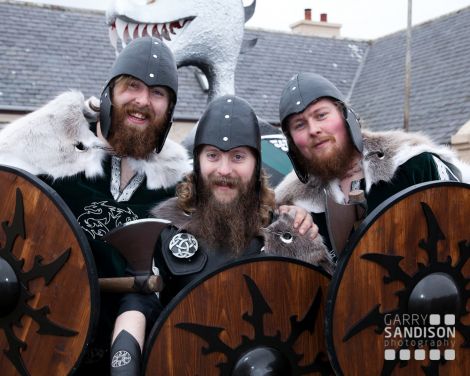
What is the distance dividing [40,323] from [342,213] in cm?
94

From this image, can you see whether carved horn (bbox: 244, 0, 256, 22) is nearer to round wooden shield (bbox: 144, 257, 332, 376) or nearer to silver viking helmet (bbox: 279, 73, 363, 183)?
silver viking helmet (bbox: 279, 73, 363, 183)

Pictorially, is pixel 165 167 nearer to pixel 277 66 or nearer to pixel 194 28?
pixel 194 28

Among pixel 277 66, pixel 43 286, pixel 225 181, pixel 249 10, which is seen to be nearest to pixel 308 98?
pixel 225 181

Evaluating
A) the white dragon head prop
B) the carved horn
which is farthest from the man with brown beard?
the carved horn

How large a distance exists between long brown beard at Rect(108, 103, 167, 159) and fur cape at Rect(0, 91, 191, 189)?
57mm

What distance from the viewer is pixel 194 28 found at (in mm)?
4480

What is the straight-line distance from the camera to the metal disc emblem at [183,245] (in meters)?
2.27

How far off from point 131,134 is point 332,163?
779 mm

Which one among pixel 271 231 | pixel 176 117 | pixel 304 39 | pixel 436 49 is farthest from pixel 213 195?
pixel 304 39

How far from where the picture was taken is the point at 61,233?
1.97 m

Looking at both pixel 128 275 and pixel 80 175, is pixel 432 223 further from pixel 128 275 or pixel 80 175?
pixel 80 175

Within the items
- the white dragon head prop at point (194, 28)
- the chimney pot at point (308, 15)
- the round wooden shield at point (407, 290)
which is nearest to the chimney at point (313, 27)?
the chimney pot at point (308, 15)

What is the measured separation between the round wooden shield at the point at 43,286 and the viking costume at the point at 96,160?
57 cm

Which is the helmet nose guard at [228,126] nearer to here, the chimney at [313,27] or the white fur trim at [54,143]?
the white fur trim at [54,143]
